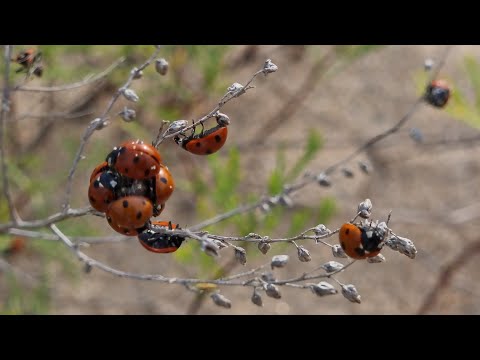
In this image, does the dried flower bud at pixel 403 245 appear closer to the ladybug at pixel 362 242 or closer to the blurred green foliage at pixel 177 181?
the ladybug at pixel 362 242

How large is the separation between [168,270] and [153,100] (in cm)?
104

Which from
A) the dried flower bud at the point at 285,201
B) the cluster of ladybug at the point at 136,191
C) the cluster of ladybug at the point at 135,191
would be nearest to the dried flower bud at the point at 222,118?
the cluster of ladybug at the point at 136,191

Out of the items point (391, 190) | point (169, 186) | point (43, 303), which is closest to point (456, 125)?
point (391, 190)

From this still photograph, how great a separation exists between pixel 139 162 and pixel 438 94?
1217 millimetres

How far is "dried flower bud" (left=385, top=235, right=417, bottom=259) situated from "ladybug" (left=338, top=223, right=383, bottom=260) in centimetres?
3

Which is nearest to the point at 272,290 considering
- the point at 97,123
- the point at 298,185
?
the point at 97,123

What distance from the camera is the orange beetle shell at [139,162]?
1269 mm

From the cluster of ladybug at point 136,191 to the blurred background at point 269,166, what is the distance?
143 cm

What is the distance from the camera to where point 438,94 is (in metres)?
2.09

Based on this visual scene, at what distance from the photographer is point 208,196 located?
11.0 feet

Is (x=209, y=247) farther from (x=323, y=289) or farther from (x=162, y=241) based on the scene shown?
(x=323, y=289)

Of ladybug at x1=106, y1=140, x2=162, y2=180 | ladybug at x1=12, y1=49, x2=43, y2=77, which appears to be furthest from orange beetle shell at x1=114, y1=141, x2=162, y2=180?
ladybug at x1=12, y1=49, x2=43, y2=77

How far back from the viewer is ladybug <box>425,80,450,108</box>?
2084 millimetres

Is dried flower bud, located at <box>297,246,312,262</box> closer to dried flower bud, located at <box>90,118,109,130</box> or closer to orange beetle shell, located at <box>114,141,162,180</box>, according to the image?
orange beetle shell, located at <box>114,141,162,180</box>
